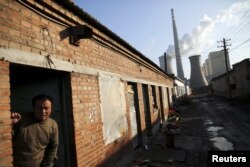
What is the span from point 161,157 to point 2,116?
5.78 metres

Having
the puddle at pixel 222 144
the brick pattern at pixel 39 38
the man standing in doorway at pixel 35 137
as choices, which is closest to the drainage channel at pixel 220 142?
the puddle at pixel 222 144

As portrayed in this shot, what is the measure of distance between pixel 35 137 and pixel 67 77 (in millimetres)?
1438

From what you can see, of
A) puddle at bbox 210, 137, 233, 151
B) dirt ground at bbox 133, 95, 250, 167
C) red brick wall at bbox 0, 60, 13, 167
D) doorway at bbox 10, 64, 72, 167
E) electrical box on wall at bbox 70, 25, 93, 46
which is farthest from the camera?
puddle at bbox 210, 137, 233, 151

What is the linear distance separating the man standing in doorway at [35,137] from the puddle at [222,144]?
253 inches

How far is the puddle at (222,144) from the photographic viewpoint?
26.6 ft

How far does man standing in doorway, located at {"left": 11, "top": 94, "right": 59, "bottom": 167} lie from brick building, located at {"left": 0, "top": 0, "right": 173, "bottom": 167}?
0.25 metres

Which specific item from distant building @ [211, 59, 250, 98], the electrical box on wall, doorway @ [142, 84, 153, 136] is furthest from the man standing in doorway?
distant building @ [211, 59, 250, 98]

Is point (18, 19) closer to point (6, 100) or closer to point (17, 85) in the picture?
point (6, 100)

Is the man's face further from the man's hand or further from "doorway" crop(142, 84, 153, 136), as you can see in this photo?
"doorway" crop(142, 84, 153, 136)

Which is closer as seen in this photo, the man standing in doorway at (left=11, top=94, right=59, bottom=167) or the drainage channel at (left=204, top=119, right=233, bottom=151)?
the man standing in doorway at (left=11, top=94, right=59, bottom=167)

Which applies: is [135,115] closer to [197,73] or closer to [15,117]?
[15,117]

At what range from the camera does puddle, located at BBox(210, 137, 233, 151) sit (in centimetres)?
→ 811

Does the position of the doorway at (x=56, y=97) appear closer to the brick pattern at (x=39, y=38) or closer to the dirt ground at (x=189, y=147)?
the brick pattern at (x=39, y=38)

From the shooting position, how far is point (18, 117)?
3.06m
